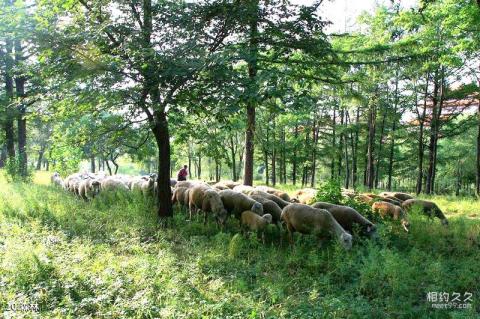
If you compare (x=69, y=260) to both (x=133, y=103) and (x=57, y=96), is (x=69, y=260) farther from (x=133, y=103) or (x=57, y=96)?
(x=57, y=96)

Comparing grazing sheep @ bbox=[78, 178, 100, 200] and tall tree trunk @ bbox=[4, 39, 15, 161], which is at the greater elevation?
tall tree trunk @ bbox=[4, 39, 15, 161]

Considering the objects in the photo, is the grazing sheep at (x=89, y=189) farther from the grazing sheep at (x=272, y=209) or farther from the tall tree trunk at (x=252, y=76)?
the grazing sheep at (x=272, y=209)

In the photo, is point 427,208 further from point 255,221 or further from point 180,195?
point 180,195

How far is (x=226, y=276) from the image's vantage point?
20.7 ft

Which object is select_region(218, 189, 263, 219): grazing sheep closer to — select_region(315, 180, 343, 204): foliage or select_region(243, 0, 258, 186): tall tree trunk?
select_region(315, 180, 343, 204): foliage

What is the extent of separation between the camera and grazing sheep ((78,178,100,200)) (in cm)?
1462

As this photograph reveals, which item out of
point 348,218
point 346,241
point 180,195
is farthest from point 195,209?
point 346,241

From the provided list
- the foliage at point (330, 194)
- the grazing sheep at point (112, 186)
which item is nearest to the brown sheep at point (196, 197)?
the foliage at point (330, 194)

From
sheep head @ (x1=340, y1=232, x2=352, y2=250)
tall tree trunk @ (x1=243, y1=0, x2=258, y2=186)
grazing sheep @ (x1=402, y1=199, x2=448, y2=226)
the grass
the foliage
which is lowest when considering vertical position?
the grass

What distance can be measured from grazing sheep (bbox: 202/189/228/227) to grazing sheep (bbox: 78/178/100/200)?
20.3ft

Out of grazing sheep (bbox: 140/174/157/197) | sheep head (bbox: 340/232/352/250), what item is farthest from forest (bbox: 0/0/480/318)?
grazing sheep (bbox: 140/174/157/197)

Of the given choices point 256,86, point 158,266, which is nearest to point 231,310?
point 158,266

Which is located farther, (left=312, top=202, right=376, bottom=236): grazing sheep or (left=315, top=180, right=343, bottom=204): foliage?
(left=315, top=180, right=343, bottom=204): foliage

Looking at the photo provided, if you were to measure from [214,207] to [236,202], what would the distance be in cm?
62
